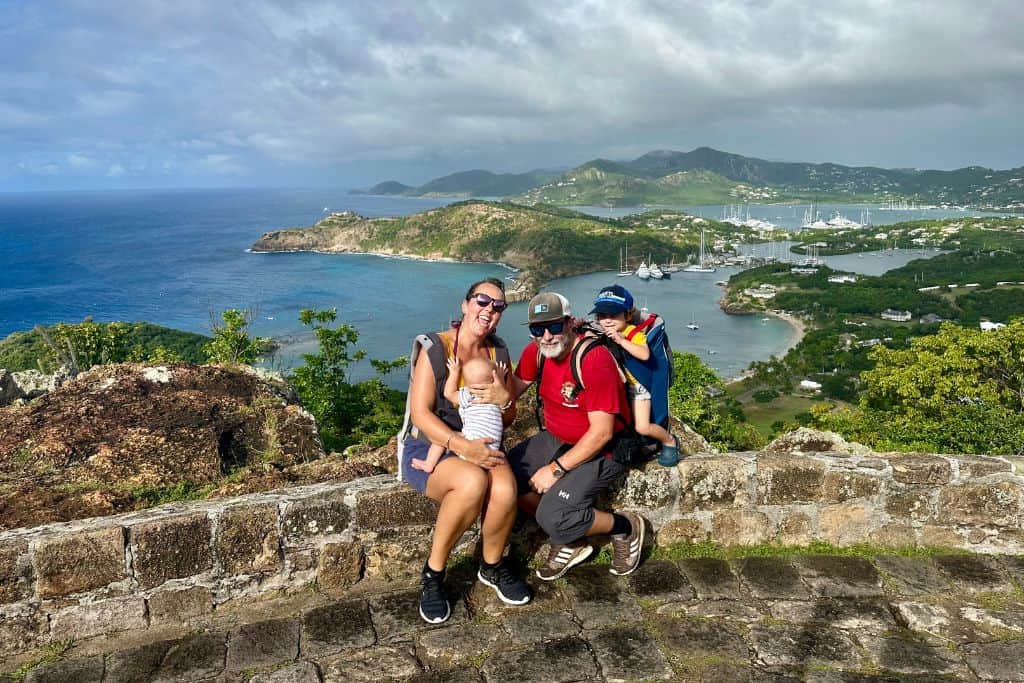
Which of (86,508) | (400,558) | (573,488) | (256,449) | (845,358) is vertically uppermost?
(573,488)

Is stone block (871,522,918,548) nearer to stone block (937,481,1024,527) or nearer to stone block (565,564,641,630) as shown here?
stone block (937,481,1024,527)

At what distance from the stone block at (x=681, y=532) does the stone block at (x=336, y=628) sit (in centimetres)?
166

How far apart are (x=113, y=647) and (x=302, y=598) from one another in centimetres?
81

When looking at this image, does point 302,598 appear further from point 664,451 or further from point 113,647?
point 664,451

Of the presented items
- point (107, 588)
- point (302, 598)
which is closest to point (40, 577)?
point (107, 588)

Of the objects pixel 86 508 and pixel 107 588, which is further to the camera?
pixel 86 508

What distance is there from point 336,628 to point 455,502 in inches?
30.6

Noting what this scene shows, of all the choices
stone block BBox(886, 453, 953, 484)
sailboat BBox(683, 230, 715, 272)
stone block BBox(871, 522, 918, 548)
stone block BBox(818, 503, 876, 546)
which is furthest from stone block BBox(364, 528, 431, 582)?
sailboat BBox(683, 230, 715, 272)

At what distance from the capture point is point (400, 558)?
3354mm

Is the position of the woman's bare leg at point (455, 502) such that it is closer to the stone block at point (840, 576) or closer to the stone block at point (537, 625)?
the stone block at point (537, 625)

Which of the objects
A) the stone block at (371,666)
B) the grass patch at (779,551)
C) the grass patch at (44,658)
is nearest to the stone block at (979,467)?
the grass patch at (779,551)

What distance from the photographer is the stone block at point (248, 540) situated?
3.10 m

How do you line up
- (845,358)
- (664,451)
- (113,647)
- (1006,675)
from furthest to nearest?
1. (845,358)
2. (664,451)
3. (113,647)
4. (1006,675)

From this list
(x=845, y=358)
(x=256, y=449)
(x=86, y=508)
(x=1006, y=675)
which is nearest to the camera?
(x=1006, y=675)
